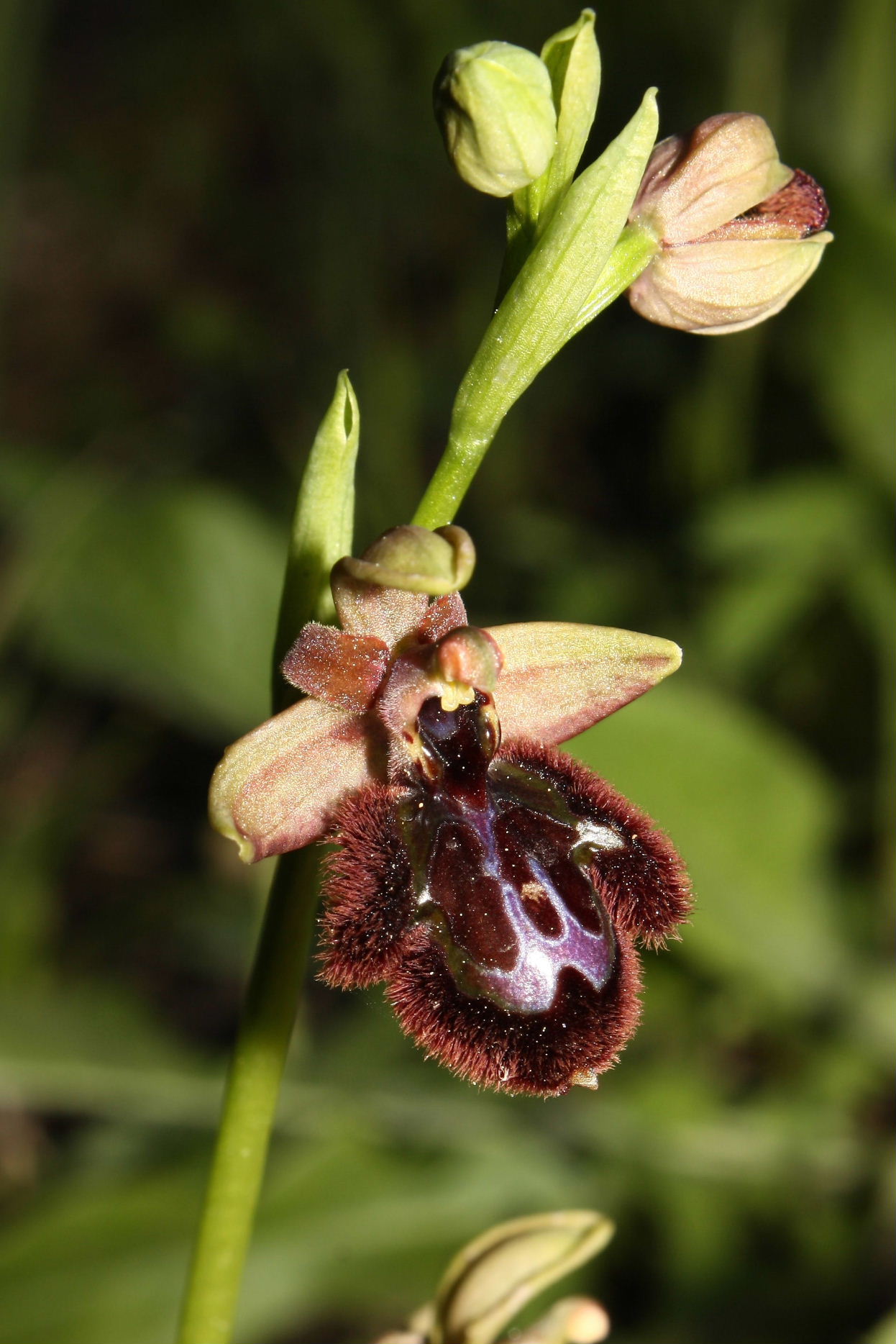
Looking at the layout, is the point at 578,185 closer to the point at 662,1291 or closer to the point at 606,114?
the point at 662,1291


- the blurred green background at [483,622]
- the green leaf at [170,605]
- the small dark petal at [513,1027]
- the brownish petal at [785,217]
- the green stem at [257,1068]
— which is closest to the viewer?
the small dark petal at [513,1027]

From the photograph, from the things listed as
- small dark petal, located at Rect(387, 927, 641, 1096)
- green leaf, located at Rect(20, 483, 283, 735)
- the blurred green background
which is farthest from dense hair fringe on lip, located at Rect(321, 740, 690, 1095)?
green leaf, located at Rect(20, 483, 283, 735)

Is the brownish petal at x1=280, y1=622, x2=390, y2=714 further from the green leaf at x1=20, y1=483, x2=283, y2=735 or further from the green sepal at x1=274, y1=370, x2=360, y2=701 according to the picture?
the green leaf at x1=20, y1=483, x2=283, y2=735

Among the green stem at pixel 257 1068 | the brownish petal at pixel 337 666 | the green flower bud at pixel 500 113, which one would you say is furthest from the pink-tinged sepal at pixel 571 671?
the green flower bud at pixel 500 113

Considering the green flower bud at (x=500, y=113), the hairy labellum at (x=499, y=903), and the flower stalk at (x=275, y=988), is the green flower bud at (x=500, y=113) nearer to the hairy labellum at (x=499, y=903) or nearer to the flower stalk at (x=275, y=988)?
the flower stalk at (x=275, y=988)

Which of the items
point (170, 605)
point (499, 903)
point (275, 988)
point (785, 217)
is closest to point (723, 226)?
point (785, 217)

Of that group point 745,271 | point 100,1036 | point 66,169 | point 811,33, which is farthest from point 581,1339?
point 66,169

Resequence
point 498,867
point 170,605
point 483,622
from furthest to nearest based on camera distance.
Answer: point 483,622
point 170,605
point 498,867

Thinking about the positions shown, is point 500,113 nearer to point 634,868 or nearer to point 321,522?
point 321,522
